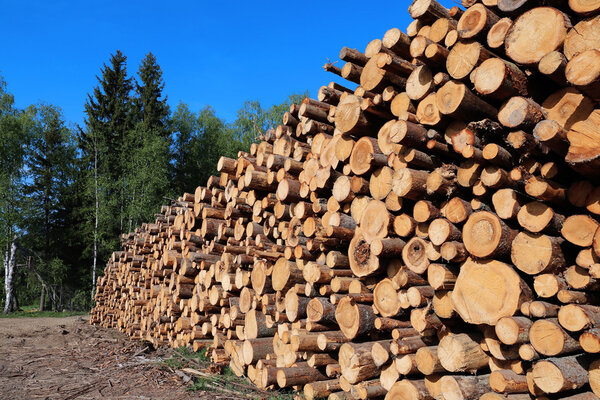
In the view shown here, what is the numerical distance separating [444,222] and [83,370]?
17.6ft

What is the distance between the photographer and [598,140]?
2.21m

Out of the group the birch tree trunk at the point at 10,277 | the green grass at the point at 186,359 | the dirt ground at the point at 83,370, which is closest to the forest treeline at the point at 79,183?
the birch tree trunk at the point at 10,277

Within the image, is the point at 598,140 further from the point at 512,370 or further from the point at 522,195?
the point at 512,370

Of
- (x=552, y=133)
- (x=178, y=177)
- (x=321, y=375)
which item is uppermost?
(x=178, y=177)

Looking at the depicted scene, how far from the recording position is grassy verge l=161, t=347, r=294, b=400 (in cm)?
420

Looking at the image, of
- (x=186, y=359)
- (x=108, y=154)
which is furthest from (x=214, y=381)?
(x=108, y=154)

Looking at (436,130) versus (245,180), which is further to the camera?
(245,180)

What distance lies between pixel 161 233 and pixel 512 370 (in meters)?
6.54

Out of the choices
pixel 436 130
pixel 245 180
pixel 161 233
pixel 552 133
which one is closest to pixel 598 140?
pixel 552 133

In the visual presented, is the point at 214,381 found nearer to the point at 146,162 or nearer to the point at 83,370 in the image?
the point at 83,370

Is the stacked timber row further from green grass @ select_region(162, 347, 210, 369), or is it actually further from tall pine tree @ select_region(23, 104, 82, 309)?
tall pine tree @ select_region(23, 104, 82, 309)

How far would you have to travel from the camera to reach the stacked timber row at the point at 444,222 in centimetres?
236

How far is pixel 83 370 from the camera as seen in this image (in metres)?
5.77

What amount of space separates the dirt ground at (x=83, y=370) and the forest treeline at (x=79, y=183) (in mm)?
10750
